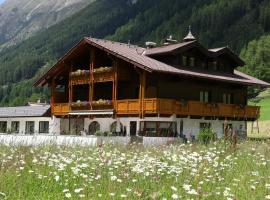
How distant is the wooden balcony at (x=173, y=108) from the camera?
3627 centimetres

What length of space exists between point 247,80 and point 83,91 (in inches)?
573

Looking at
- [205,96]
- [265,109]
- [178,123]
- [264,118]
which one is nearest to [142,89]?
[178,123]

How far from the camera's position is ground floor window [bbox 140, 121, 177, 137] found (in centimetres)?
3769

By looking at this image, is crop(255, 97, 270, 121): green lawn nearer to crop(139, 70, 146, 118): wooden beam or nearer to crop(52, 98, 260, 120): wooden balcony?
crop(52, 98, 260, 120): wooden balcony

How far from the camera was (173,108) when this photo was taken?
3706 centimetres

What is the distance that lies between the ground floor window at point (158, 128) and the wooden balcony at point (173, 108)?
4.55ft

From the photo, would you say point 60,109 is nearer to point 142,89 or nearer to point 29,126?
point 29,126

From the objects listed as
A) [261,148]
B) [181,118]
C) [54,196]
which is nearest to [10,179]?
[54,196]

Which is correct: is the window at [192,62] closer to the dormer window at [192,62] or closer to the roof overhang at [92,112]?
the dormer window at [192,62]

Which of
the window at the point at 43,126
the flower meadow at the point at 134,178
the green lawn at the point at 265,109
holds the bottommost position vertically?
the flower meadow at the point at 134,178

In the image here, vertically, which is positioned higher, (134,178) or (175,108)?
(175,108)

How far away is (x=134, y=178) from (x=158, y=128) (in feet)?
93.3

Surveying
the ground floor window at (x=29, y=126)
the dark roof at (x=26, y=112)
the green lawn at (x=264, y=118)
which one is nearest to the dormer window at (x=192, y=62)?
the green lawn at (x=264, y=118)

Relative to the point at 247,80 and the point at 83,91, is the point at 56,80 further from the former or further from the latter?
the point at 247,80
